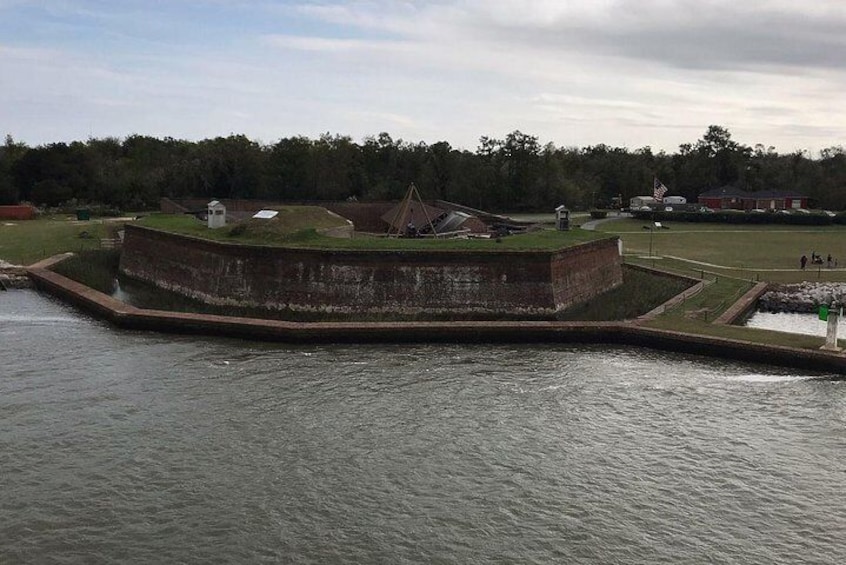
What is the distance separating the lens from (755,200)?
213 feet

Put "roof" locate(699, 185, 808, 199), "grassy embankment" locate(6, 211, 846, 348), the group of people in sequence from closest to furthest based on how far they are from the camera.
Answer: "grassy embankment" locate(6, 211, 846, 348) → the group of people → "roof" locate(699, 185, 808, 199)

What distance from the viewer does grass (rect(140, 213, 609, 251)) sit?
23203mm

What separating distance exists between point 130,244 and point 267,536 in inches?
957

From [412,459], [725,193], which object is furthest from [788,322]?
[725,193]

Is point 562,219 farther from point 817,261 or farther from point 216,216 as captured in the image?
point 216,216

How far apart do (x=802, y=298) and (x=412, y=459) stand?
1906 cm

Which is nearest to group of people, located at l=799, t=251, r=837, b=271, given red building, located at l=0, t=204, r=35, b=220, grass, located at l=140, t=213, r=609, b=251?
grass, located at l=140, t=213, r=609, b=251

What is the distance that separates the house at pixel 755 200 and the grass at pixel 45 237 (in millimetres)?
47728

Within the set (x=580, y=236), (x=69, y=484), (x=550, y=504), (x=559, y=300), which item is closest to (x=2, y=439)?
(x=69, y=484)

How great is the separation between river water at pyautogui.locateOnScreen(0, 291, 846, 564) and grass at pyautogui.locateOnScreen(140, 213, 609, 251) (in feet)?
19.1

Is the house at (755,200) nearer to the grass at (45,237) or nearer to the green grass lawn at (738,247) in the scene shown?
the green grass lawn at (738,247)

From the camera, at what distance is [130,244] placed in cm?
3153

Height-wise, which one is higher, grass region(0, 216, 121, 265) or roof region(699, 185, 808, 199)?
roof region(699, 185, 808, 199)

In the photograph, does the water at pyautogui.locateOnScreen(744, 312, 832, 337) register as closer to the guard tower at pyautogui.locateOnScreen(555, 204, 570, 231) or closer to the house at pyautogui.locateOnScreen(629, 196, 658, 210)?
the guard tower at pyautogui.locateOnScreen(555, 204, 570, 231)
